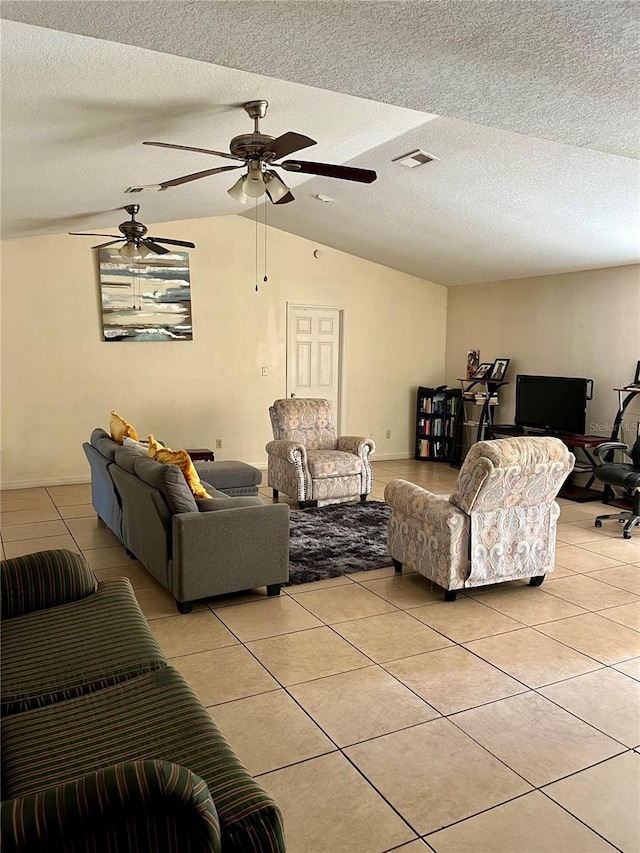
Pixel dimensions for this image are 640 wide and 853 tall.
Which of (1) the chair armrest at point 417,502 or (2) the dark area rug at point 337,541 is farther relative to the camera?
(2) the dark area rug at point 337,541

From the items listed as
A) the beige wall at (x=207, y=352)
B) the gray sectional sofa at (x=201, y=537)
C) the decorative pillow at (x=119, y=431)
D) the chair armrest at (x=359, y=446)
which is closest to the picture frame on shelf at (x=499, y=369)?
the beige wall at (x=207, y=352)

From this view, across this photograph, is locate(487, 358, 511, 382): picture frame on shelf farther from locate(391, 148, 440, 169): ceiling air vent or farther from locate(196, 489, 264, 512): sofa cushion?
locate(196, 489, 264, 512): sofa cushion

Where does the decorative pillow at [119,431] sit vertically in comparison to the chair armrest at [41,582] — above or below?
above

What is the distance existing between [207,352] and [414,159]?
377 cm

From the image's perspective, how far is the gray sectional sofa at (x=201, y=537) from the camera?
380 centimetres

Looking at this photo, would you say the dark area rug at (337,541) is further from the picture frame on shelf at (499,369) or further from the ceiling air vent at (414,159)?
the ceiling air vent at (414,159)

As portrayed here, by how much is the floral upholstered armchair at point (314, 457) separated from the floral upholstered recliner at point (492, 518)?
201cm

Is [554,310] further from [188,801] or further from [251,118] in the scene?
[188,801]

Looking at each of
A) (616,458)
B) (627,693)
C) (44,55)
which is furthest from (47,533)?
(616,458)

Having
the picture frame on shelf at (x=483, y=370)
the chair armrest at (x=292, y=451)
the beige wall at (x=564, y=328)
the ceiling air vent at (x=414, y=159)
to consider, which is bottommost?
the chair armrest at (x=292, y=451)

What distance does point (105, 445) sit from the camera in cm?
520

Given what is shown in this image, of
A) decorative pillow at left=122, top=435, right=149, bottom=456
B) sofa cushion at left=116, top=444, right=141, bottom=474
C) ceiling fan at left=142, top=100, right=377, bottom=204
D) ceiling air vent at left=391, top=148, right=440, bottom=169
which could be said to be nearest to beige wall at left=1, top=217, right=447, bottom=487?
decorative pillow at left=122, top=435, right=149, bottom=456

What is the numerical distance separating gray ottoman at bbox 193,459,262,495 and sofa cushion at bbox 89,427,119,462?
0.88 meters

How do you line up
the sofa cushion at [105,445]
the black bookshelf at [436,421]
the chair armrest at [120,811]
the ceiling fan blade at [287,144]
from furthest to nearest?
1. the black bookshelf at [436,421]
2. the sofa cushion at [105,445]
3. the ceiling fan blade at [287,144]
4. the chair armrest at [120,811]
